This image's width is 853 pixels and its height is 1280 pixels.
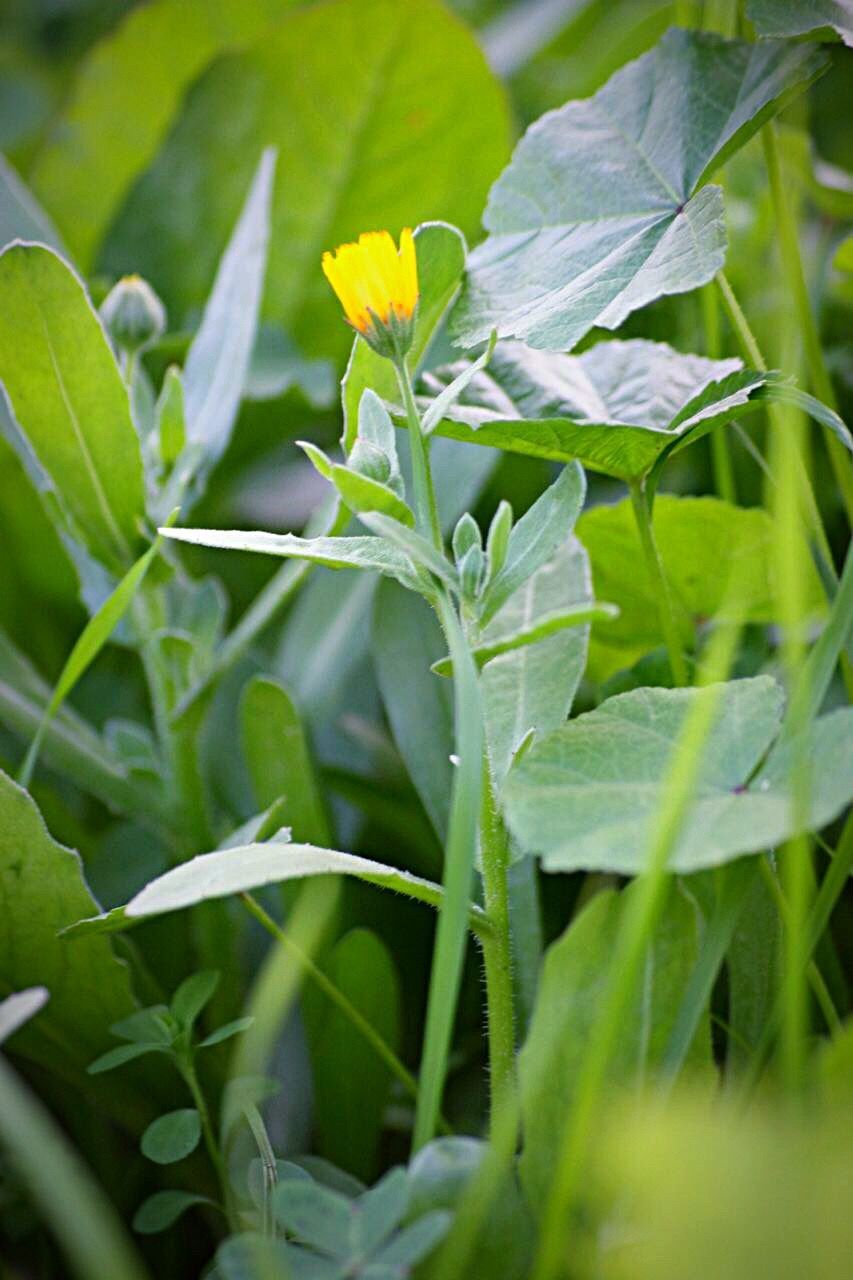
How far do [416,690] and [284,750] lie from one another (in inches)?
3.5

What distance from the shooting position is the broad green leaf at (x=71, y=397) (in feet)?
1.68

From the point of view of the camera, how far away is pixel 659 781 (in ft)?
1.20

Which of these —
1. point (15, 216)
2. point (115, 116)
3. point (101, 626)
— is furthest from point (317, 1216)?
point (115, 116)

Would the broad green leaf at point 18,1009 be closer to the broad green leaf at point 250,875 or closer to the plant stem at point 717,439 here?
the broad green leaf at point 250,875

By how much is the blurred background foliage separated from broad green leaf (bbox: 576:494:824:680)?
4 cm

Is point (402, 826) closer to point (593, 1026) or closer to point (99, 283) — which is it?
point (593, 1026)

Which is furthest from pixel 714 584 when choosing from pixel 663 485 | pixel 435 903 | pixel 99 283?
pixel 99 283

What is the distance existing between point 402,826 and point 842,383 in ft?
1.33


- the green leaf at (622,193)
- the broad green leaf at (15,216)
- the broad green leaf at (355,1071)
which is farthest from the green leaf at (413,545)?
the broad green leaf at (15,216)

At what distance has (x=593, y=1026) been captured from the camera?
38cm

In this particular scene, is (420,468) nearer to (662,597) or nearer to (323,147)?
(662,597)

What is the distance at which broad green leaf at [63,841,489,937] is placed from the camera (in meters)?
0.33

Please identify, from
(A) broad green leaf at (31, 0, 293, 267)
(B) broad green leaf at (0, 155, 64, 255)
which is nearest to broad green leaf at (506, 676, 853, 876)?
(B) broad green leaf at (0, 155, 64, 255)

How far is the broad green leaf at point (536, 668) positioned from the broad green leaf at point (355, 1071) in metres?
0.13
